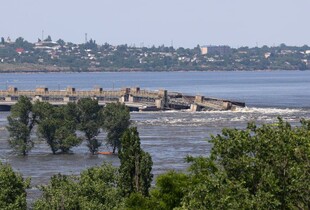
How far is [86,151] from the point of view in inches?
3216

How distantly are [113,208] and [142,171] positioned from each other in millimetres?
2055

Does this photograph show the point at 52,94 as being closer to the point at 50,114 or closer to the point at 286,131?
the point at 50,114

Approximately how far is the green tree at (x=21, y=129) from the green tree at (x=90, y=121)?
3.74 meters

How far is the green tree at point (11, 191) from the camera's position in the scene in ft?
133

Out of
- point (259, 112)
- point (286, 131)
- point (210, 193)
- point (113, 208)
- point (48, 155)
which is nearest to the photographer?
point (210, 193)

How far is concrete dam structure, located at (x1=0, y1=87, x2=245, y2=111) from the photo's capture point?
431ft

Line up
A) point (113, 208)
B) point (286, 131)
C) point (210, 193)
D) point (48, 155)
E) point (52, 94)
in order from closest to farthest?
point (210, 193) < point (286, 131) < point (113, 208) < point (48, 155) < point (52, 94)

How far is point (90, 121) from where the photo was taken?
80.2m

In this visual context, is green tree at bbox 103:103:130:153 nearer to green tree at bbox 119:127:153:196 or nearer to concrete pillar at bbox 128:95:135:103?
green tree at bbox 119:127:153:196

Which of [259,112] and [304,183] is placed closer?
[304,183]

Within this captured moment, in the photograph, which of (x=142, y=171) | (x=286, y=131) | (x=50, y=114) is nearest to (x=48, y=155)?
(x=50, y=114)

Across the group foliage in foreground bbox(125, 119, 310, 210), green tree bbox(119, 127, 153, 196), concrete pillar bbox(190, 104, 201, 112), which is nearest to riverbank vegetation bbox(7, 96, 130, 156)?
green tree bbox(119, 127, 153, 196)

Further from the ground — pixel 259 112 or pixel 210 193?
pixel 210 193

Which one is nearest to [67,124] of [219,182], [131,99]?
[219,182]
